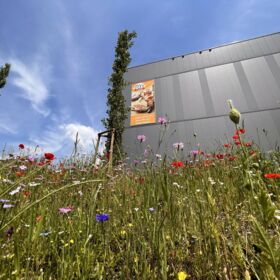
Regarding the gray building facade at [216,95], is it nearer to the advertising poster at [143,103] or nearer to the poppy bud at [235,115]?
the advertising poster at [143,103]

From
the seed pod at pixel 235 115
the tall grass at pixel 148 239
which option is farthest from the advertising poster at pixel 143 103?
the seed pod at pixel 235 115

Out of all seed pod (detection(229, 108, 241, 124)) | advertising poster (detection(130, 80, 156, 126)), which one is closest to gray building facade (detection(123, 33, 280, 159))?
advertising poster (detection(130, 80, 156, 126))

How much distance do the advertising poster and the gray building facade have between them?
38cm

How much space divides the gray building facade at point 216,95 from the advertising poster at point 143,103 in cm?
38

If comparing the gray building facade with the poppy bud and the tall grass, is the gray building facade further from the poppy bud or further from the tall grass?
the poppy bud

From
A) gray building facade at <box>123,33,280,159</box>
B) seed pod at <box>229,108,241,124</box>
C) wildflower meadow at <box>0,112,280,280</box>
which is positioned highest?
gray building facade at <box>123,33,280,159</box>

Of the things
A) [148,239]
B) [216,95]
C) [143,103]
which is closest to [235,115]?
[148,239]

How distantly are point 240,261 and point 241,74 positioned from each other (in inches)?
639

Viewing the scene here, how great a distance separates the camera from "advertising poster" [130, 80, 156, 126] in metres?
16.0

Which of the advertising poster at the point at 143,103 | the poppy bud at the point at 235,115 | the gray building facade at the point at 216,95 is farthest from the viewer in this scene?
the advertising poster at the point at 143,103

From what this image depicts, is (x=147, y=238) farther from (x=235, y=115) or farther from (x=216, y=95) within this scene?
(x=216, y=95)

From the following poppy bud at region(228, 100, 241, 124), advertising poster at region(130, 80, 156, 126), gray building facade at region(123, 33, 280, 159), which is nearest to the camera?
poppy bud at region(228, 100, 241, 124)

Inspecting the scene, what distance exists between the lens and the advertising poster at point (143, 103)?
15961 mm

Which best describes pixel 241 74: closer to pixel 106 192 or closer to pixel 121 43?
pixel 121 43
